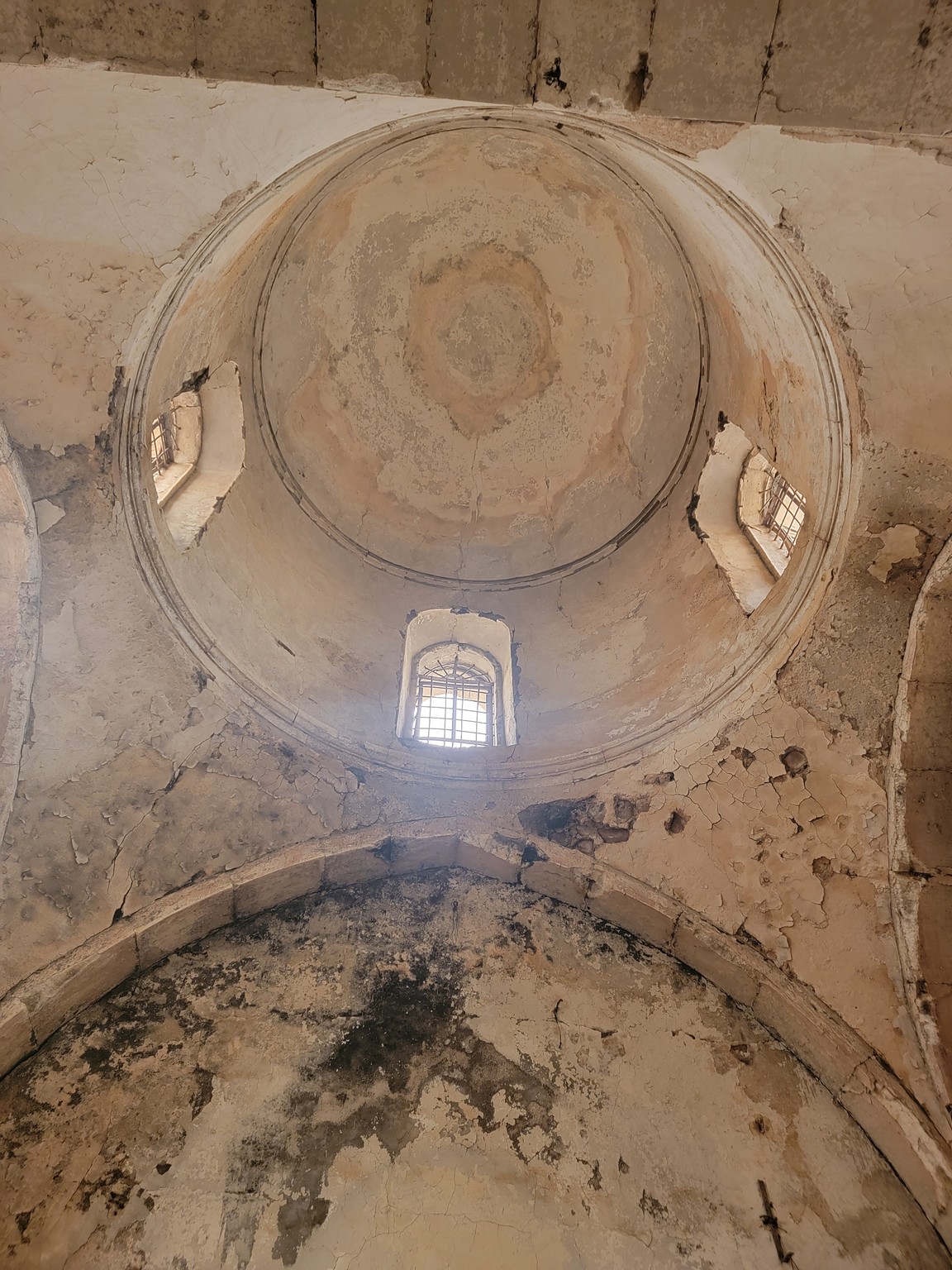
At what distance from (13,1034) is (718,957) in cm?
441

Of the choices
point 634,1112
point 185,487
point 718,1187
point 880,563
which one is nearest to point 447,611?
point 185,487

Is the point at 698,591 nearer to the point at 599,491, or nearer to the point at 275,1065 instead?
the point at 599,491

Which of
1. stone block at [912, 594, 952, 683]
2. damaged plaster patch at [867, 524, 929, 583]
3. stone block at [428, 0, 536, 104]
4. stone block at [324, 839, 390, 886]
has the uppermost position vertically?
stone block at [428, 0, 536, 104]

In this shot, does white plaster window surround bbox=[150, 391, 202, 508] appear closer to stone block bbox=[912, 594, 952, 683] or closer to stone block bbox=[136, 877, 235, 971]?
stone block bbox=[136, 877, 235, 971]

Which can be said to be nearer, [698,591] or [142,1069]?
[142,1069]

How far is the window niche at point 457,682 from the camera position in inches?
280

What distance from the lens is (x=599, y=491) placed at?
808 cm

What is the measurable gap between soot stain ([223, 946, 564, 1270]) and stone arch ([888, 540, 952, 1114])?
7.94 feet

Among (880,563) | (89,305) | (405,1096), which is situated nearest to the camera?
(89,305)

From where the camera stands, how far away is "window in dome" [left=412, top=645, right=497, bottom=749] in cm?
711

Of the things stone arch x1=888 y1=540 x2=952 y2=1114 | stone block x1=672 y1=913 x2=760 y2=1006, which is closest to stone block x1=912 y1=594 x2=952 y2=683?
stone arch x1=888 y1=540 x2=952 y2=1114

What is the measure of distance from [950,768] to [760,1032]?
2.15 metres

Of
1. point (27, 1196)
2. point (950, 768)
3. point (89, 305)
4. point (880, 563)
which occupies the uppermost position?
point (89, 305)

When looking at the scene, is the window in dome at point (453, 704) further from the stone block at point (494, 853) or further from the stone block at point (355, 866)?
the stone block at point (355, 866)
